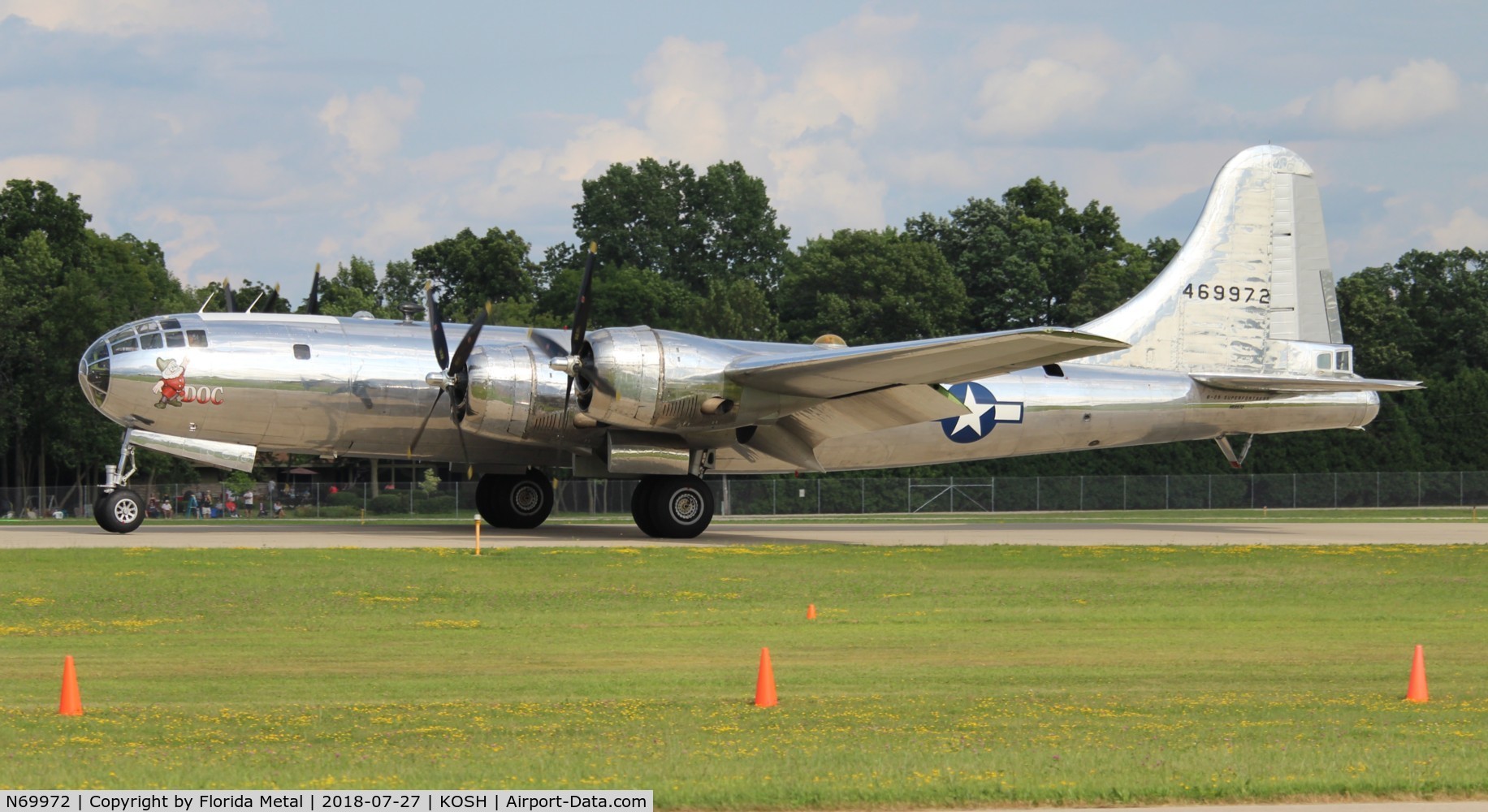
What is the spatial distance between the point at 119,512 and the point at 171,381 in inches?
136

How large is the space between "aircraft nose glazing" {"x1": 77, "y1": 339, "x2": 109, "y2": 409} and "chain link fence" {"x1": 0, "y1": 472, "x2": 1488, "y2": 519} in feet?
76.9

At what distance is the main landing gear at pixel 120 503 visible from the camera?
30.5 m

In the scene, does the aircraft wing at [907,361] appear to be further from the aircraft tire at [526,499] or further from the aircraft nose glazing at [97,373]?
the aircraft nose glazing at [97,373]

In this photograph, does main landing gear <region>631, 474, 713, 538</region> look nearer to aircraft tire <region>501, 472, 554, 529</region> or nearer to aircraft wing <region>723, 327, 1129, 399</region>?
aircraft wing <region>723, 327, 1129, 399</region>

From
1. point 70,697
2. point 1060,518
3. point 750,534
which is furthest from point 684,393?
point 1060,518

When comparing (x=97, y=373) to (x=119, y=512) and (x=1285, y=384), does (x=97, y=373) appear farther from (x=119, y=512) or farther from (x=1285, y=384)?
(x=1285, y=384)

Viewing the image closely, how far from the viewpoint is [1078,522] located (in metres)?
43.2

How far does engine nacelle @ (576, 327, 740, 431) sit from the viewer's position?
1123 inches

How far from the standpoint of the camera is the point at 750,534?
34312 mm

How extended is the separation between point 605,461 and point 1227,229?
16.9m

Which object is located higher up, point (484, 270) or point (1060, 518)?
point (484, 270)

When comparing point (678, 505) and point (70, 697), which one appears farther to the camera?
point (678, 505)

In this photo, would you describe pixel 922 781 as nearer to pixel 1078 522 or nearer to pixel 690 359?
pixel 690 359

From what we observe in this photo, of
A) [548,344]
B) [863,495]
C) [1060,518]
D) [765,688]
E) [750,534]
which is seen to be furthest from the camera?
[863,495]
